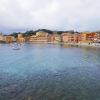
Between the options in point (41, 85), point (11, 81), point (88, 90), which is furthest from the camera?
point (11, 81)

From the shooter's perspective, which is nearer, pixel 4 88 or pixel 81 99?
pixel 81 99

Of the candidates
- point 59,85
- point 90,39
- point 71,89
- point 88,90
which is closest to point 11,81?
point 59,85

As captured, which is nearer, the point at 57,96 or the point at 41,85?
the point at 57,96

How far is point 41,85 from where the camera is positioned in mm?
25531

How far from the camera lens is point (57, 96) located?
21.2 m

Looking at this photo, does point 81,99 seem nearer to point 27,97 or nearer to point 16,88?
point 27,97

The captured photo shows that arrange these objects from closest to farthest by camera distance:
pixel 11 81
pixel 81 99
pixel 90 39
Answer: pixel 81 99 → pixel 11 81 → pixel 90 39

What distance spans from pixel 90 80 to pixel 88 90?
5178 millimetres

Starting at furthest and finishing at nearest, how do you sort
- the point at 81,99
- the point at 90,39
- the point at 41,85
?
1. the point at 90,39
2. the point at 41,85
3. the point at 81,99

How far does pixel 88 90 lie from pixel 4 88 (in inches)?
361

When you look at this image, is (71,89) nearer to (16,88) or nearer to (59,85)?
(59,85)

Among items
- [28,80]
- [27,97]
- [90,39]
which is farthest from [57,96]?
[90,39]

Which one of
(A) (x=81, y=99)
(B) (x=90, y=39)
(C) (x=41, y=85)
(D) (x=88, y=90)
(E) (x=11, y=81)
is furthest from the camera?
(B) (x=90, y=39)

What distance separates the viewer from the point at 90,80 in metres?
28.5
